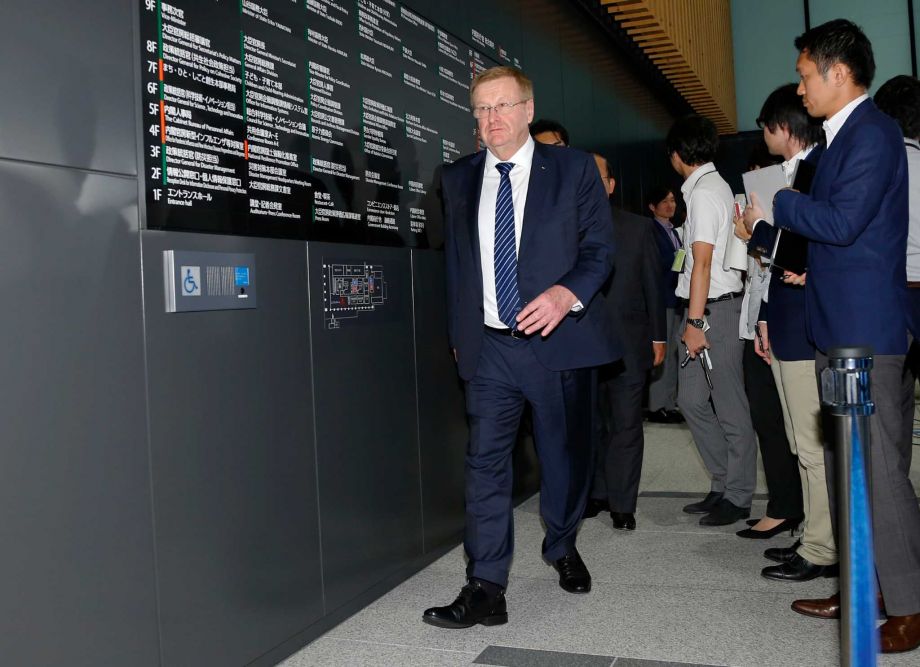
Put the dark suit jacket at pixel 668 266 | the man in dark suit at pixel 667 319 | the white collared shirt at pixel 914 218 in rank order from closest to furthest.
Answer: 1. the white collared shirt at pixel 914 218
2. the dark suit jacket at pixel 668 266
3. the man in dark suit at pixel 667 319

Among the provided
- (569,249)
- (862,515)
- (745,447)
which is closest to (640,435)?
(745,447)

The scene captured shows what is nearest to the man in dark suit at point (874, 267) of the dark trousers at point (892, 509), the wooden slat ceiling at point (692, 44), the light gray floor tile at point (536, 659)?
the dark trousers at point (892, 509)

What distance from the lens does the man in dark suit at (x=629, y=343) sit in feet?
12.4

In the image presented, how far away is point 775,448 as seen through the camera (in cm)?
355

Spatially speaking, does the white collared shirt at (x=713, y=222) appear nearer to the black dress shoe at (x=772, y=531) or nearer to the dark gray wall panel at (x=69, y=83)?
the black dress shoe at (x=772, y=531)

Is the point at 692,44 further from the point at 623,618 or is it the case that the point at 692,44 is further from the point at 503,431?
the point at 623,618

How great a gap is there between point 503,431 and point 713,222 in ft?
5.42

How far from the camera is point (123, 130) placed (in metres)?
1.93

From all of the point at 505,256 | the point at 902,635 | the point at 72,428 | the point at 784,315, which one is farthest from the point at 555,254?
the point at 72,428

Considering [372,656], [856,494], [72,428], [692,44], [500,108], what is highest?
[692,44]

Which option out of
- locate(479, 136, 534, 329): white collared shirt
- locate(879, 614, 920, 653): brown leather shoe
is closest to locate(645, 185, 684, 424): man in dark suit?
locate(479, 136, 534, 329): white collared shirt

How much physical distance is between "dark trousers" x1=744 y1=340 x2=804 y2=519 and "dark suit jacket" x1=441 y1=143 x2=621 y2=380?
0.97 metres

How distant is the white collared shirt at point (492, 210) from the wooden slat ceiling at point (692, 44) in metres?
3.35

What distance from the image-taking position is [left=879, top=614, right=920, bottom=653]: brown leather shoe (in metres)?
2.28
